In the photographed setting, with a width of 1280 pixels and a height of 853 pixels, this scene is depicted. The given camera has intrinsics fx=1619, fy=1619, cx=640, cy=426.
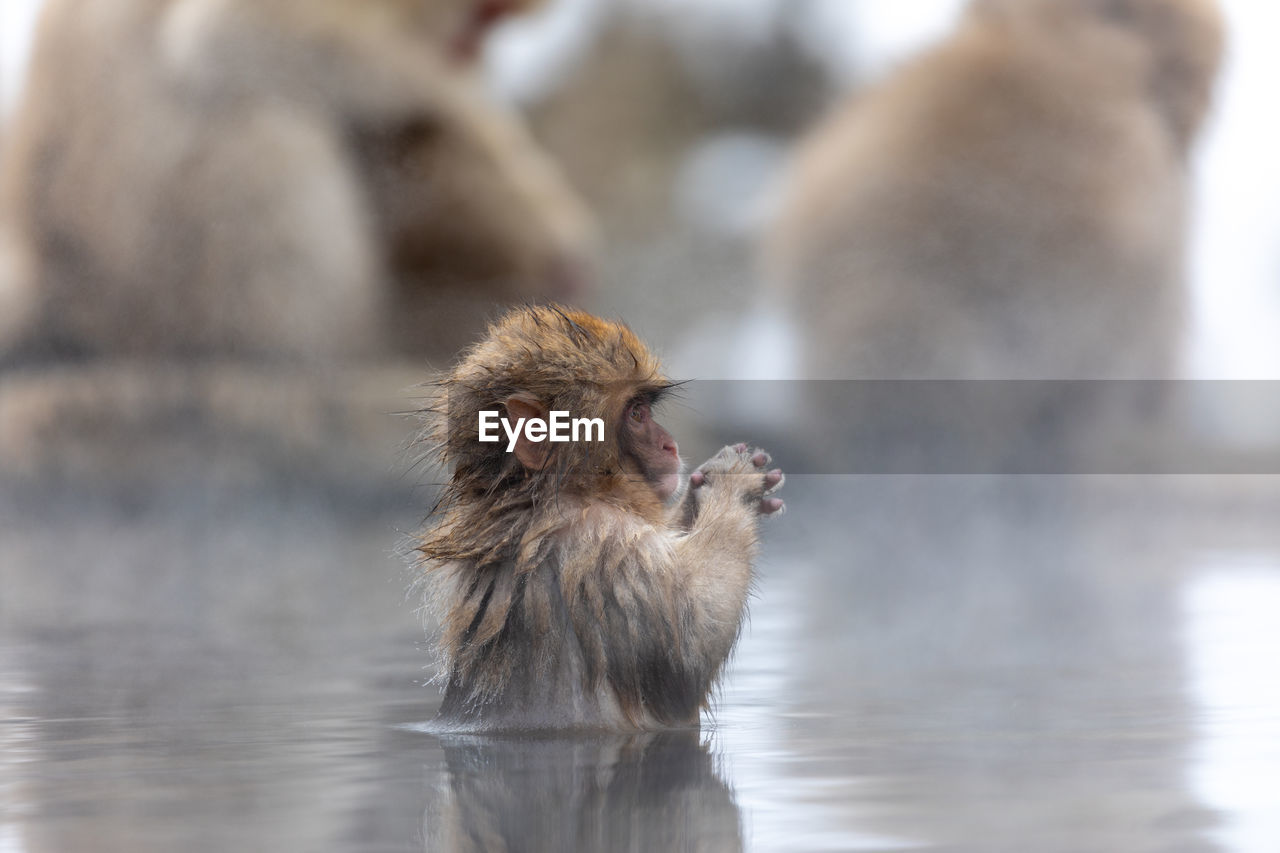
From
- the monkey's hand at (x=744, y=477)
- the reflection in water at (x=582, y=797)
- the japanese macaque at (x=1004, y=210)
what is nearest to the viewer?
the reflection in water at (x=582, y=797)

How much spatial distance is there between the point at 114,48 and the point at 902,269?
76.7 inches

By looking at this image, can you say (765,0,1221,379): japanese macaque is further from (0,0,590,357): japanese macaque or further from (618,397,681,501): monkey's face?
(618,397,681,501): monkey's face

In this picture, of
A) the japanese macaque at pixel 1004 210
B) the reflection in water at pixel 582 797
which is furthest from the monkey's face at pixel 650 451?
the japanese macaque at pixel 1004 210

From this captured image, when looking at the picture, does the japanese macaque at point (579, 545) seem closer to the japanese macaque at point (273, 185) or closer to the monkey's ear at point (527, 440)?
the monkey's ear at point (527, 440)

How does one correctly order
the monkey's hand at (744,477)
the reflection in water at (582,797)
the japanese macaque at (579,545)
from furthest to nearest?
the monkey's hand at (744,477) < the japanese macaque at (579,545) < the reflection in water at (582,797)

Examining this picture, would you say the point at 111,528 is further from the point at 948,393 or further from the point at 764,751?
the point at 764,751

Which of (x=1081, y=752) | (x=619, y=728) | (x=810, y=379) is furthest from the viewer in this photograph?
(x=810, y=379)

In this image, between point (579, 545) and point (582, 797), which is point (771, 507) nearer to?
point (579, 545)

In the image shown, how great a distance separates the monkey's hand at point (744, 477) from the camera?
1538mm

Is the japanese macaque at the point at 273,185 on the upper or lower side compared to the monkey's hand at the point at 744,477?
upper

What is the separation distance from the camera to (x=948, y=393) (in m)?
3.79

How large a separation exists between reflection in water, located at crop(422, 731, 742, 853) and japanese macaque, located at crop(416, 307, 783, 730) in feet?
0.17

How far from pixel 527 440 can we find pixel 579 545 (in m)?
0.12

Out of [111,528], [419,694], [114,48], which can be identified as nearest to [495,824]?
[419,694]
